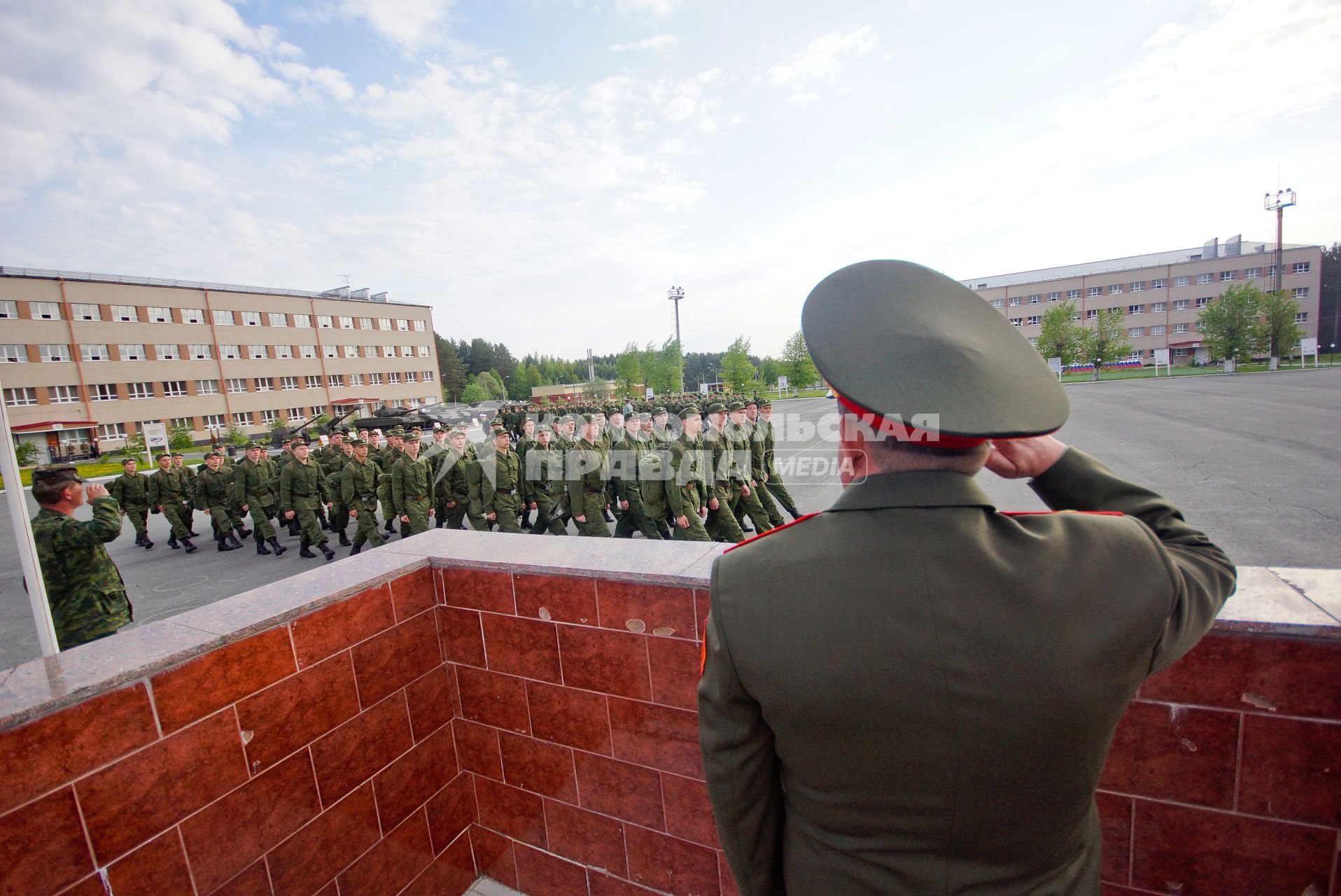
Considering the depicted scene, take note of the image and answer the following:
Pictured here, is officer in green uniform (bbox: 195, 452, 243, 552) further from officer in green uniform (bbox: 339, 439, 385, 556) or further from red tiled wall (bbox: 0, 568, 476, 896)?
red tiled wall (bbox: 0, 568, 476, 896)

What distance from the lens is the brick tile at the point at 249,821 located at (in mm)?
1905

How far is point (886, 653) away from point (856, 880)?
432 millimetres

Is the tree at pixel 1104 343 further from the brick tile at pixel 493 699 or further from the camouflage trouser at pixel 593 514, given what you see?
the brick tile at pixel 493 699

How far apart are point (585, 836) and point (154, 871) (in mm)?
1471

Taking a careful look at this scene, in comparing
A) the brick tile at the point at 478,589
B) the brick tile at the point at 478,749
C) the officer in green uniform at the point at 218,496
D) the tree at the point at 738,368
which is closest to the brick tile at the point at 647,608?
the brick tile at the point at 478,589

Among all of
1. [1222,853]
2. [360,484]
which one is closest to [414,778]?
[1222,853]

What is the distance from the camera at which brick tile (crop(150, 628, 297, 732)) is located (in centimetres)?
183

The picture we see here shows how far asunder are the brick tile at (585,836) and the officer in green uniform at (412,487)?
7525 millimetres

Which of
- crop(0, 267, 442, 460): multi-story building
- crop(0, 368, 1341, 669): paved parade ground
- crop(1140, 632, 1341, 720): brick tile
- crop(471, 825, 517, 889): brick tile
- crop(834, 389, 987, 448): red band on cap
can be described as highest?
crop(0, 267, 442, 460): multi-story building

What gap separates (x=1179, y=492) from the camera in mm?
9594

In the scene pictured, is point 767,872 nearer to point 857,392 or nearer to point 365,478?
point 857,392

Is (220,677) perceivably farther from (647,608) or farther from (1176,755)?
(1176,755)

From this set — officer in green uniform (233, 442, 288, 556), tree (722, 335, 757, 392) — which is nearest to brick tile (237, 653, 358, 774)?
officer in green uniform (233, 442, 288, 556)

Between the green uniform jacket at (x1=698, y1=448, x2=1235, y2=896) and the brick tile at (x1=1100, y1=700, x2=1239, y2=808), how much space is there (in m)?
0.73
